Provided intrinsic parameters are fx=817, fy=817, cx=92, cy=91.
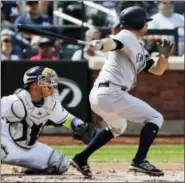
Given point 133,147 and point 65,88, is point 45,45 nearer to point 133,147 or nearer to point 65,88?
point 65,88

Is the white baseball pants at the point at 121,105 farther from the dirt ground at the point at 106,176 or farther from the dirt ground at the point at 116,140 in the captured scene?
the dirt ground at the point at 116,140

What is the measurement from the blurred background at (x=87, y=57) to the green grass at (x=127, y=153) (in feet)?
5.16

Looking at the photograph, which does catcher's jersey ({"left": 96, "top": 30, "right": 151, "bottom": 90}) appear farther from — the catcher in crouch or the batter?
the catcher in crouch

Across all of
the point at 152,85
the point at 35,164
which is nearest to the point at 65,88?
the point at 152,85

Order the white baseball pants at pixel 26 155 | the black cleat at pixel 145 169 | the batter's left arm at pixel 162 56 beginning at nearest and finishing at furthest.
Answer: the black cleat at pixel 145 169 → the batter's left arm at pixel 162 56 → the white baseball pants at pixel 26 155

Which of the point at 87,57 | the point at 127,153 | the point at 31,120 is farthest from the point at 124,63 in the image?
the point at 87,57

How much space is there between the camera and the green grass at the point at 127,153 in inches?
427

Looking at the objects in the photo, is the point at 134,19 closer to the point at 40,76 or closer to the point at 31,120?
the point at 40,76

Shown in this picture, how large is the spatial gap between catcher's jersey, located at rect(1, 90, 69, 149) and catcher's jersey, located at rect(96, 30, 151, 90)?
661mm

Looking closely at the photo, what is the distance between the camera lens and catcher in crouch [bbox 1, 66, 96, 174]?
27.1ft

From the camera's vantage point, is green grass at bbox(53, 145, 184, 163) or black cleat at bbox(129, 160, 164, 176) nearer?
black cleat at bbox(129, 160, 164, 176)

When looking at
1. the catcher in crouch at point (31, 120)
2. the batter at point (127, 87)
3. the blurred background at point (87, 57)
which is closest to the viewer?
the batter at point (127, 87)

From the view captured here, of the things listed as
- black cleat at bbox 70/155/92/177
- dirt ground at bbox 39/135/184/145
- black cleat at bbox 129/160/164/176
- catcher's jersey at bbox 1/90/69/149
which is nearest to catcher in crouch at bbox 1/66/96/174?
catcher's jersey at bbox 1/90/69/149

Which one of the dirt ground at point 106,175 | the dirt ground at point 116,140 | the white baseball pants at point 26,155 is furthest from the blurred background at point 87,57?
the white baseball pants at point 26,155
